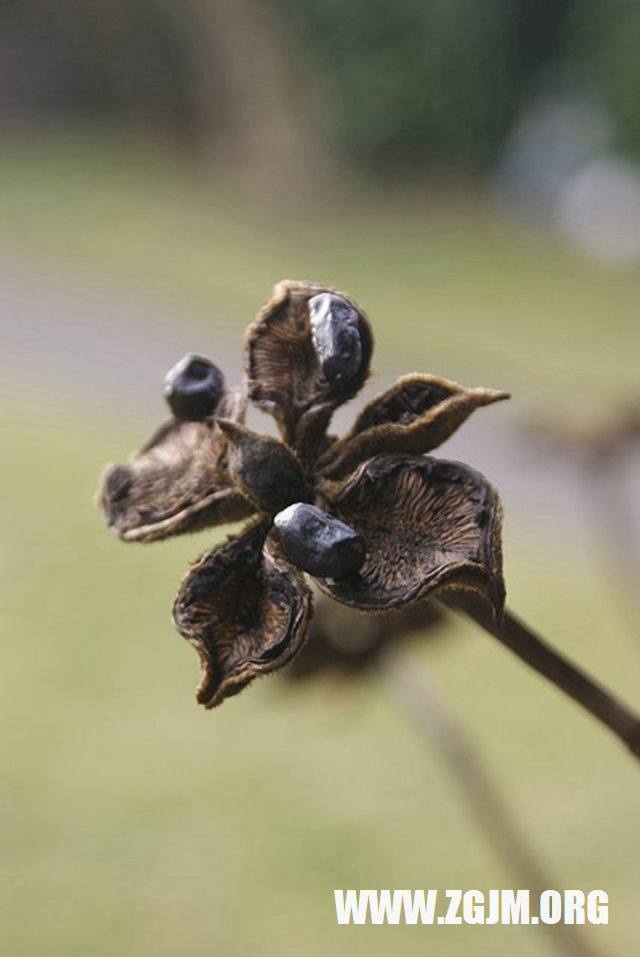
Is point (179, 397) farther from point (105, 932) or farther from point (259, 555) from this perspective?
point (105, 932)

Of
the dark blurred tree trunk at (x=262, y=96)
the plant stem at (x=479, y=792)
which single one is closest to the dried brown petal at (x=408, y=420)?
the plant stem at (x=479, y=792)

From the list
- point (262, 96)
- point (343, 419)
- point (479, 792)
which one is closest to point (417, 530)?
point (479, 792)

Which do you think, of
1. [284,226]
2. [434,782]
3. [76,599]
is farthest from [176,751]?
[284,226]

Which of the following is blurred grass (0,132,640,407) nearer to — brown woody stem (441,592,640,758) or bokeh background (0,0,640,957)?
bokeh background (0,0,640,957)

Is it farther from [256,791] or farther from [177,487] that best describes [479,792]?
[256,791]

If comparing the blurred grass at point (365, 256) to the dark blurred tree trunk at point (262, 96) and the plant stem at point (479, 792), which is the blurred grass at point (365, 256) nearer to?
the dark blurred tree trunk at point (262, 96)

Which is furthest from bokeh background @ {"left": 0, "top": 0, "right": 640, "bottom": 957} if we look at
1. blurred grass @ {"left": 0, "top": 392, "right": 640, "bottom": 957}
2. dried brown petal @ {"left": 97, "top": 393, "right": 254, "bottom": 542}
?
dried brown petal @ {"left": 97, "top": 393, "right": 254, "bottom": 542}

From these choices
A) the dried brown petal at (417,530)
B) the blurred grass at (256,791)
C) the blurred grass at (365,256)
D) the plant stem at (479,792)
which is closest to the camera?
the dried brown petal at (417,530)
